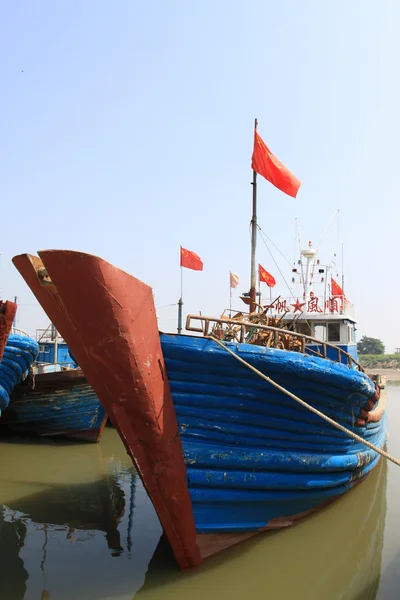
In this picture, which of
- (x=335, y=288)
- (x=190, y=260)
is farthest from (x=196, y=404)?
(x=190, y=260)

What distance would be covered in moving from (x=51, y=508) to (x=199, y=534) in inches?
122

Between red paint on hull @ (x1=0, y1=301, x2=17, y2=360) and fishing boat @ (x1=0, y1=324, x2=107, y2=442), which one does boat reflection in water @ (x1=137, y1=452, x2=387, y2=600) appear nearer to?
red paint on hull @ (x1=0, y1=301, x2=17, y2=360)

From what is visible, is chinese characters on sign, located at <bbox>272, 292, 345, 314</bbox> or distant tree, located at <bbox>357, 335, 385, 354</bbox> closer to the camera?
chinese characters on sign, located at <bbox>272, 292, 345, 314</bbox>

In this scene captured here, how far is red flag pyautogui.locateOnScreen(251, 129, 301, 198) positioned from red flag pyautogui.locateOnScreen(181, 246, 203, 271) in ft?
38.8

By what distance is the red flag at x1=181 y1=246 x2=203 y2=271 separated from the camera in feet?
67.5

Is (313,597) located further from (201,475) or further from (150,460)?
(150,460)

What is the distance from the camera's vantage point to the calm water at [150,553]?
4863 mm

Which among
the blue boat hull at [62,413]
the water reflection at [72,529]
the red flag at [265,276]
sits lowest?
the water reflection at [72,529]

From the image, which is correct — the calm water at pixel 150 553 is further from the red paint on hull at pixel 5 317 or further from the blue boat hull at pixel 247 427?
the red paint on hull at pixel 5 317

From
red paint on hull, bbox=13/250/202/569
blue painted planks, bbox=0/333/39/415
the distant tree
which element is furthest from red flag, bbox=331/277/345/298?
the distant tree

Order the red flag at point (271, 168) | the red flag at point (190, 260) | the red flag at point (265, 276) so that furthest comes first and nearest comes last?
1. the red flag at point (190, 260)
2. the red flag at point (265, 276)
3. the red flag at point (271, 168)

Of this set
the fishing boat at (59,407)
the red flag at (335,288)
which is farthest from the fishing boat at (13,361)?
the red flag at (335,288)

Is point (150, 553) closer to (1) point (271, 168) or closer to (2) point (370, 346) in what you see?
(1) point (271, 168)

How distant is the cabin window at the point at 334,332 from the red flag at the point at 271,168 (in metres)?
3.54
